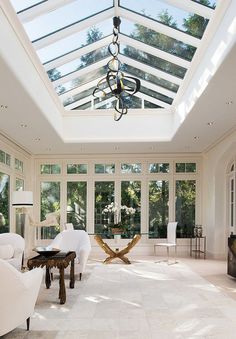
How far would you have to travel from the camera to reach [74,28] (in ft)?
19.0

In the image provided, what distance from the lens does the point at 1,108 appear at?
608 centimetres

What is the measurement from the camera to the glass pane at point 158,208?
1063 cm

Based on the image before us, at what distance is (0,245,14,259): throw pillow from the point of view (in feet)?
20.0

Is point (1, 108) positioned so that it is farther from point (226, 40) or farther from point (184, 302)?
point (184, 302)

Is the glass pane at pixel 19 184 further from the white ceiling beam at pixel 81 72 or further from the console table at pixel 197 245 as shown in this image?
the console table at pixel 197 245

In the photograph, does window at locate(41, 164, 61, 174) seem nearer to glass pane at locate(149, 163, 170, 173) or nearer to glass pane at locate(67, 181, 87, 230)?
glass pane at locate(67, 181, 87, 230)

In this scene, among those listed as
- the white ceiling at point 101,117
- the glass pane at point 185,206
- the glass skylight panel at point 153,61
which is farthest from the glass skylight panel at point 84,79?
the glass pane at point 185,206

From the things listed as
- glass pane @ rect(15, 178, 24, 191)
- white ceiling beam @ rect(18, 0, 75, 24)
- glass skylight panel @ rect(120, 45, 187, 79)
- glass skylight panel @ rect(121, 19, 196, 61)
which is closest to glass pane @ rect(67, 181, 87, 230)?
glass pane @ rect(15, 178, 24, 191)

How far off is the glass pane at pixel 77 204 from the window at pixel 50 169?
545 millimetres

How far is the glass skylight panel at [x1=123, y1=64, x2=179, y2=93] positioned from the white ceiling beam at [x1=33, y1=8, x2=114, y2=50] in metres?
1.74

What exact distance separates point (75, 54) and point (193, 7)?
2479 mm

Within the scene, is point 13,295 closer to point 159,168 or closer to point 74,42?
point 74,42

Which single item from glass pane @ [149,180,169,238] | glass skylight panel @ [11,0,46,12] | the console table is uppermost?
glass skylight panel @ [11,0,46,12]

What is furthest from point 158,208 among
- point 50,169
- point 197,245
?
point 50,169
